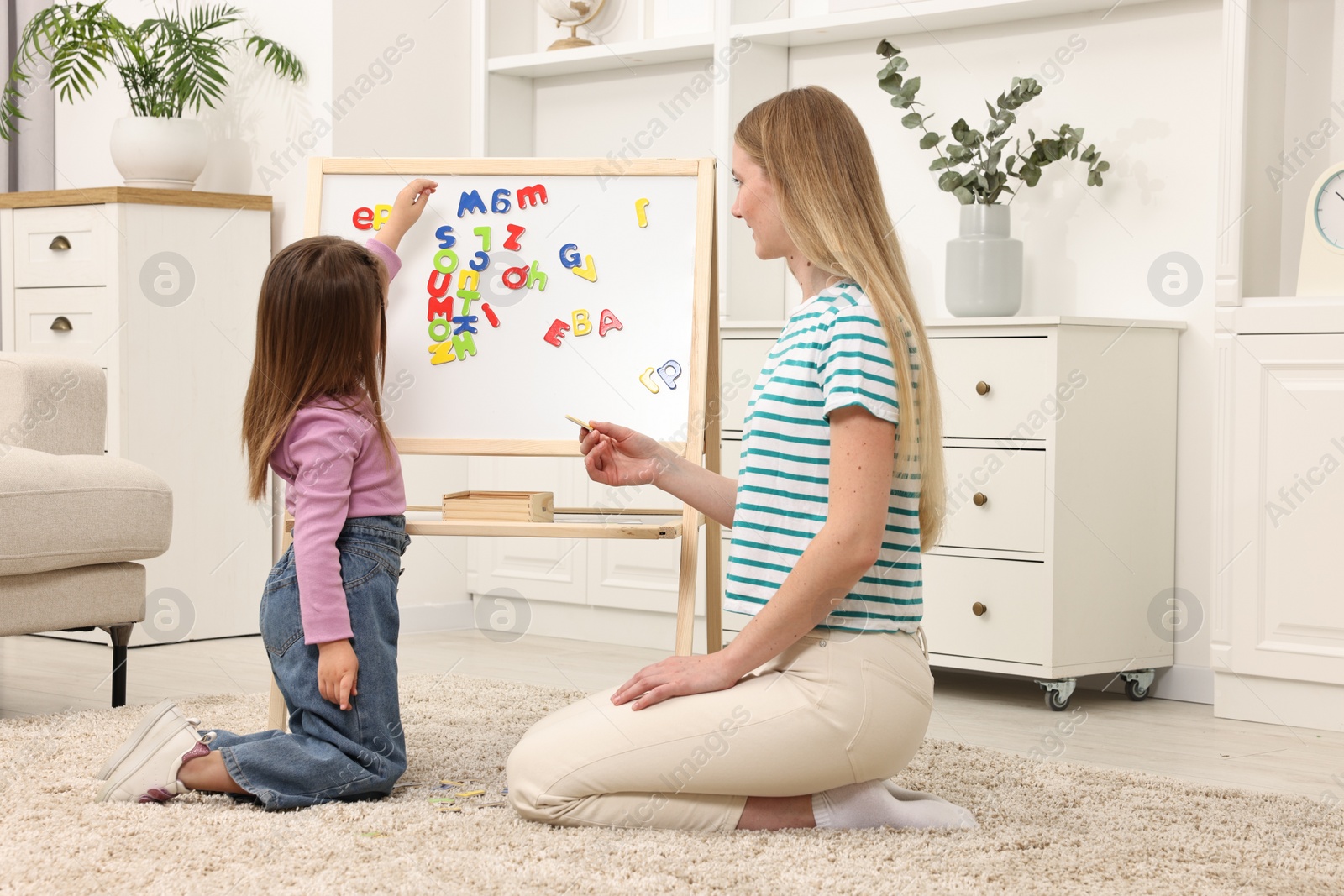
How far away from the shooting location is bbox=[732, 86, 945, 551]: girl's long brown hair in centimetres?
174

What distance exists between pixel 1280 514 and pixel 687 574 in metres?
1.32

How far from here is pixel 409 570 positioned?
Result: 3973mm

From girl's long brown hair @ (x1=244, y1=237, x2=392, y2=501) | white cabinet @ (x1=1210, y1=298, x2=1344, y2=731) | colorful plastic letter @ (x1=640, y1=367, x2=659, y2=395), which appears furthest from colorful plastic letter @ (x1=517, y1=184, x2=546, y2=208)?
white cabinet @ (x1=1210, y1=298, x2=1344, y2=731)

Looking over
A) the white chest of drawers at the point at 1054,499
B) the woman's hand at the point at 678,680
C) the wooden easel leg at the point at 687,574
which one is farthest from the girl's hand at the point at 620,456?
the white chest of drawers at the point at 1054,499

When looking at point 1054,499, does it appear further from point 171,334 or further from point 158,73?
point 158,73

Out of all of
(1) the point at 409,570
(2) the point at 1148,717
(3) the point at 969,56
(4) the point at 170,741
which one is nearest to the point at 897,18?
(3) the point at 969,56

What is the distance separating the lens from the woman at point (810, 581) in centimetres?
169

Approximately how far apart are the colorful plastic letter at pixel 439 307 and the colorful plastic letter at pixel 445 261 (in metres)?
0.05

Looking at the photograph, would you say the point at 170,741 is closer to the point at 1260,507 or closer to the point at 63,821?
the point at 63,821

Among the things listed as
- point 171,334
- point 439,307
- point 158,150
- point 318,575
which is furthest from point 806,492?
point 158,150

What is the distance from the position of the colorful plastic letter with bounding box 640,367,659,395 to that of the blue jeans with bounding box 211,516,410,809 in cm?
52

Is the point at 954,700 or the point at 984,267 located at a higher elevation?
the point at 984,267

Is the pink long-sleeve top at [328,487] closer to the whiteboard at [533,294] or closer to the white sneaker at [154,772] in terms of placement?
the white sneaker at [154,772]

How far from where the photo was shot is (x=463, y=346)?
2.39 meters
